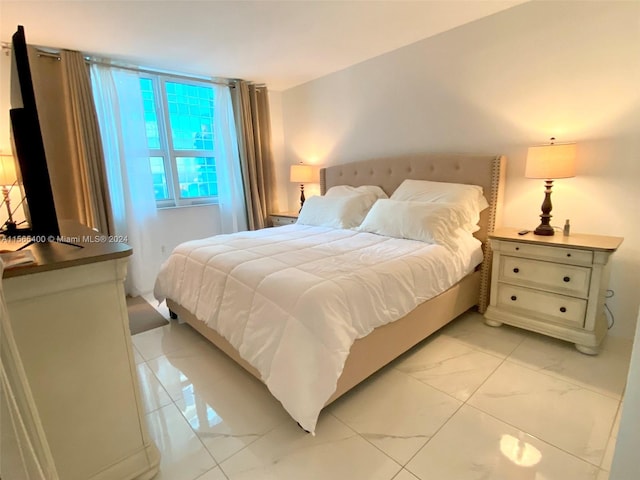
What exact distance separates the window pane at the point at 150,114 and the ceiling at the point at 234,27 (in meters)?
0.26

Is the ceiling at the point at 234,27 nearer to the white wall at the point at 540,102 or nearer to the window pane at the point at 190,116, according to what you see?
the white wall at the point at 540,102

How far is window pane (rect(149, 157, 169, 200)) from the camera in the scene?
3676 mm

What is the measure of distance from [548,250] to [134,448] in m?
2.54

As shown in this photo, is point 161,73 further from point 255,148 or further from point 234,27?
point 234,27

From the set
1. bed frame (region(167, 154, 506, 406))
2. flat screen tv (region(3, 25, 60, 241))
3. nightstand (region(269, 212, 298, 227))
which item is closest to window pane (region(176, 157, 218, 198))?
nightstand (region(269, 212, 298, 227))

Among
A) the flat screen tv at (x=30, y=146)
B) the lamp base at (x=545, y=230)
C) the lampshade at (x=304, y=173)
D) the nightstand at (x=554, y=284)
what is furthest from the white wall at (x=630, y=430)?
the lampshade at (x=304, y=173)

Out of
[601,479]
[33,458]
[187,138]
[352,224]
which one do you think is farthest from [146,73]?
[601,479]

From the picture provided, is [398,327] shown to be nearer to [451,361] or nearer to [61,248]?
[451,361]

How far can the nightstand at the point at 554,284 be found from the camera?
1.98 meters

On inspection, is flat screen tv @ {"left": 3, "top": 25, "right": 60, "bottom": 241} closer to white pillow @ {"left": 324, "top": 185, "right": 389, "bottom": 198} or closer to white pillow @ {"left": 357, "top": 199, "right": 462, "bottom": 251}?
white pillow @ {"left": 357, "top": 199, "right": 462, "bottom": 251}

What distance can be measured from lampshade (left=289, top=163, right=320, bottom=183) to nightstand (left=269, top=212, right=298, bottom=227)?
18.3 inches

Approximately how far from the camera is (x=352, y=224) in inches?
123

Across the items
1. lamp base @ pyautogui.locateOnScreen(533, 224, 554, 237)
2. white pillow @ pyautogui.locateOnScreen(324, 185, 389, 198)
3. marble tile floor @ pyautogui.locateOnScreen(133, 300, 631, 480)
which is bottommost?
marble tile floor @ pyautogui.locateOnScreen(133, 300, 631, 480)

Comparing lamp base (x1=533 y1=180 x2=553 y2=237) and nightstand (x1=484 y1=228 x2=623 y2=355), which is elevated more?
lamp base (x1=533 y1=180 x2=553 y2=237)
